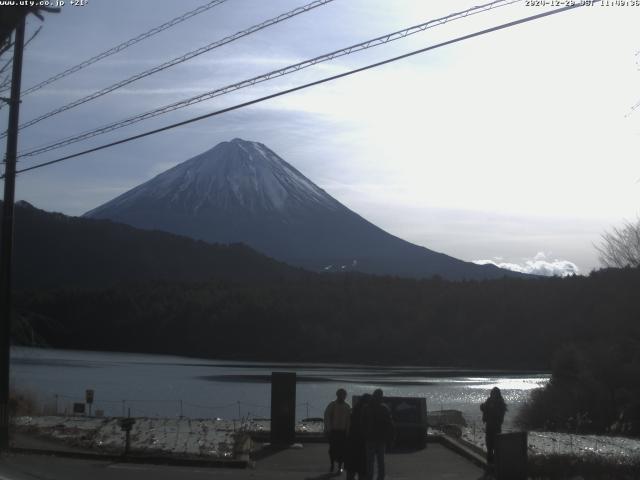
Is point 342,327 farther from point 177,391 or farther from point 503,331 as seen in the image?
point 177,391

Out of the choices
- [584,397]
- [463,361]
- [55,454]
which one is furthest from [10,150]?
[463,361]

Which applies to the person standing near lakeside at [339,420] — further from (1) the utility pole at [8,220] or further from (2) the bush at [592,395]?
(2) the bush at [592,395]

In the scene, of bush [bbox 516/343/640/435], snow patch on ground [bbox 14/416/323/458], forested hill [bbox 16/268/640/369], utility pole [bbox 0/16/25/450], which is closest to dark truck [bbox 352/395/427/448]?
snow patch on ground [bbox 14/416/323/458]

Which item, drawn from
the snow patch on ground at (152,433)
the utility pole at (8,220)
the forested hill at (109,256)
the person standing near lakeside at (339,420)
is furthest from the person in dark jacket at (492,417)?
the forested hill at (109,256)

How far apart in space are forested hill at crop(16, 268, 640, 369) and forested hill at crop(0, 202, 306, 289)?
764 inches

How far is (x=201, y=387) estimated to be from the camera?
57531mm

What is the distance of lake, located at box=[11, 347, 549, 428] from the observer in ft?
135

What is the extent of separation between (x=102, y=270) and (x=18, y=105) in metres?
125

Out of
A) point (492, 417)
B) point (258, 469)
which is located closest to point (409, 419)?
point (492, 417)

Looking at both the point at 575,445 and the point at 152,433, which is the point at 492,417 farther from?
the point at 152,433

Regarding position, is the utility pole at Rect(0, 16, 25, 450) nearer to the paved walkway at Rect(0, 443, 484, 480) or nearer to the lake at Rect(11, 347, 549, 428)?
the paved walkway at Rect(0, 443, 484, 480)

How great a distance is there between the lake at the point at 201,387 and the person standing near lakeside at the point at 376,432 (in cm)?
1886

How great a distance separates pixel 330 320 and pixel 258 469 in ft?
322

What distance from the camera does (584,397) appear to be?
119ft
